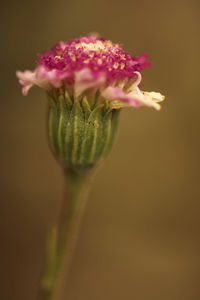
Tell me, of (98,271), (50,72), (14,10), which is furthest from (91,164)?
(14,10)

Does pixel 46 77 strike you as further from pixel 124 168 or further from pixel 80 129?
pixel 124 168

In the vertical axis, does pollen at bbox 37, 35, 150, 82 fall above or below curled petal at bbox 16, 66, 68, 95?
above

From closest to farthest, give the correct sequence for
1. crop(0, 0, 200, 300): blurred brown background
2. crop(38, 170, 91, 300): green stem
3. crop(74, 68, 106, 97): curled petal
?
crop(74, 68, 106, 97): curled petal < crop(38, 170, 91, 300): green stem < crop(0, 0, 200, 300): blurred brown background

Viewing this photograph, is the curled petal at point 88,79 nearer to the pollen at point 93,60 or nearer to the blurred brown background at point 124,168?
the pollen at point 93,60

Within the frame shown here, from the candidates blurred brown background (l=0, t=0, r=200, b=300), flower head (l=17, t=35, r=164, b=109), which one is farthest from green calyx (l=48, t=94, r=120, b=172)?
blurred brown background (l=0, t=0, r=200, b=300)

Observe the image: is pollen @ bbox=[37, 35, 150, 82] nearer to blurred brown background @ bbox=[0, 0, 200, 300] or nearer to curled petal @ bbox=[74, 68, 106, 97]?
curled petal @ bbox=[74, 68, 106, 97]

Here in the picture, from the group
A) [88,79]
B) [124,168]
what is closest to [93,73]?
[88,79]

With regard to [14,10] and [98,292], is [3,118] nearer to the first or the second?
[14,10]

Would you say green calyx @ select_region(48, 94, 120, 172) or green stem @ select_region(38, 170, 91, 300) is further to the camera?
green stem @ select_region(38, 170, 91, 300)
